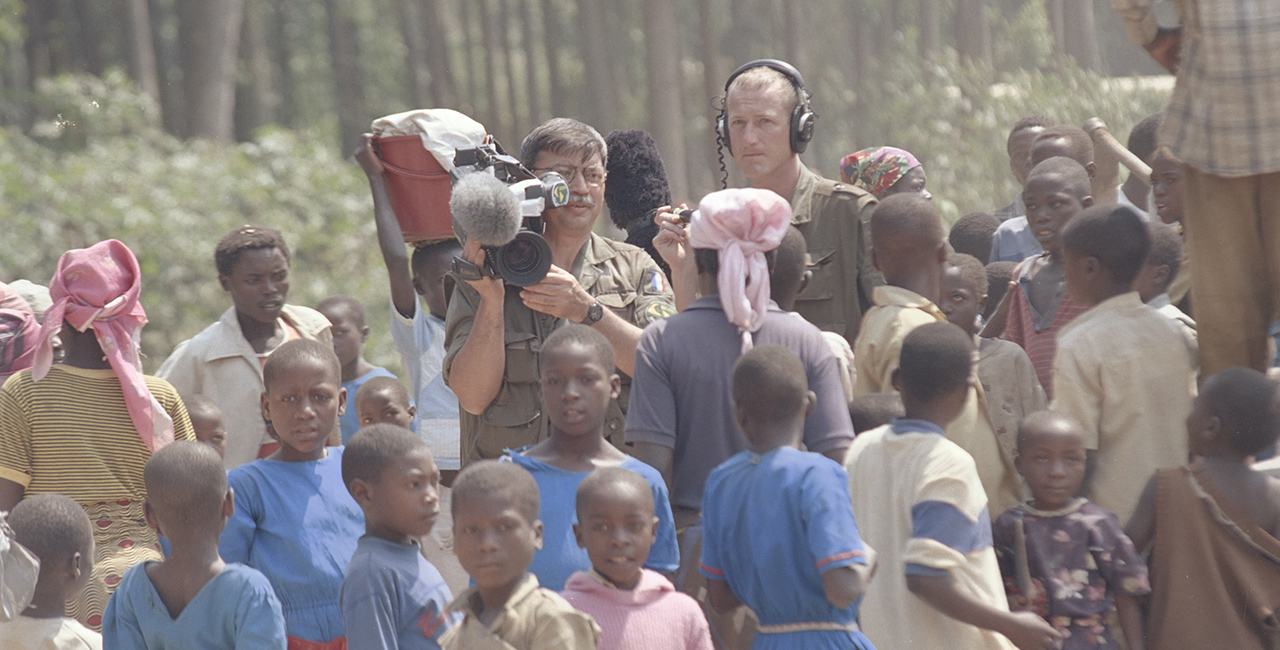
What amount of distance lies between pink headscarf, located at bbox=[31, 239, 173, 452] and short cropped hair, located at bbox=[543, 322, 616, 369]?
60.3 inches

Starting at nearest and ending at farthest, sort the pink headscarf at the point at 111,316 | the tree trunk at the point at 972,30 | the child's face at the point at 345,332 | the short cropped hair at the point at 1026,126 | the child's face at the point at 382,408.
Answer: the pink headscarf at the point at 111,316 < the child's face at the point at 382,408 < the child's face at the point at 345,332 < the short cropped hair at the point at 1026,126 < the tree trunk at the point at 972,30

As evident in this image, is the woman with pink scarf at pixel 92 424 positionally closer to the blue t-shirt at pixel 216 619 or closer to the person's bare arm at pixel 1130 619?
the blue t-shirt at pixel 216 619

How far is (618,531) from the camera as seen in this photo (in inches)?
121

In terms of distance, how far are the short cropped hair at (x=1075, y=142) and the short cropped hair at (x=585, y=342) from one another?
3110mm

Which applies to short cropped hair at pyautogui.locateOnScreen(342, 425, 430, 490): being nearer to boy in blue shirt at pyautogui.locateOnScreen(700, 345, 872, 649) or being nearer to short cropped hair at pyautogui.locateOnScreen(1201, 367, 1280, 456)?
boy in blue shirt at pyautogui.locateOnScreen(700, 345, 872, 649)

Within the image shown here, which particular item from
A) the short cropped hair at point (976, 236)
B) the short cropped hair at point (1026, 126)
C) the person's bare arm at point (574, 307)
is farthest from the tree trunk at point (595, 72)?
the person's bare arm at point (574, 307)

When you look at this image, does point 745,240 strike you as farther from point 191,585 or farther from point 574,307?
point 191,585

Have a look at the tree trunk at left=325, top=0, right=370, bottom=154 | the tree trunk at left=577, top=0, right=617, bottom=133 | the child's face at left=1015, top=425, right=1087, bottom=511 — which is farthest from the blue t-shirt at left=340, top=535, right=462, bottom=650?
the tree trunk at left=325, top=0, right=370, bottom=154

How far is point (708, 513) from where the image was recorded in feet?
10.6

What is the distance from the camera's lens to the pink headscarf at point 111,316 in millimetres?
4383

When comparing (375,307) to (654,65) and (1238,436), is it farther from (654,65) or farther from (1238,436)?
(1238,436)

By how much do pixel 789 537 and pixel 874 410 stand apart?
2.85 ft

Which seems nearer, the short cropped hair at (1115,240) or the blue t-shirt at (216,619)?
the blue t-shirt at (216,619)

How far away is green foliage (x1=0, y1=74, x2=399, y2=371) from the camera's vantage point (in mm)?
12125
